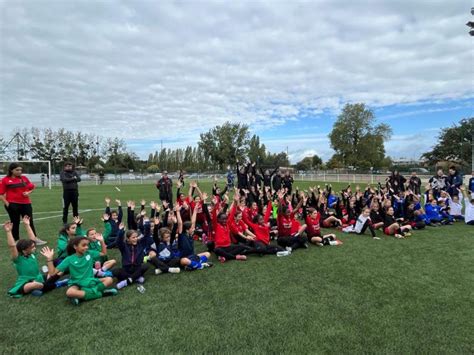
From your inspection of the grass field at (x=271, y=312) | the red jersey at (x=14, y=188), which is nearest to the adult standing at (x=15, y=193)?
the red jersey at (x=14, y=188)

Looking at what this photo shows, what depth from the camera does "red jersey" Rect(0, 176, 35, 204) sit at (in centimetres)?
694

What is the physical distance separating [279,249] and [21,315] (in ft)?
15.5

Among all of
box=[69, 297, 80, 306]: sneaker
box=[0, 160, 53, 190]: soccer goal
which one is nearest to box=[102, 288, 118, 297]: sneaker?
box=[69, 297, 80, 306]: sneaker

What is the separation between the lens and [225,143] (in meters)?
74.4

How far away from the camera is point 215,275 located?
5.46m

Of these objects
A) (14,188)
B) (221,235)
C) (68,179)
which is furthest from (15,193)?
(221,235)

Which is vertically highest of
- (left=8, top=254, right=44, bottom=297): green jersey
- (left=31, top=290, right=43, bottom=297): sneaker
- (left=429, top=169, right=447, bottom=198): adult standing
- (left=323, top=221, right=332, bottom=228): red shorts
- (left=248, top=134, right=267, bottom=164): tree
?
(left=248, top=134, right=267, bottom=164): tree

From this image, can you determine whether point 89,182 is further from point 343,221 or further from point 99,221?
point 343,221

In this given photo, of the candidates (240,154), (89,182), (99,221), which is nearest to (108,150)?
(89,182)

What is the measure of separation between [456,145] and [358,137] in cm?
1736

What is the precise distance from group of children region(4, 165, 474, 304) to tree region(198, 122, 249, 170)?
6293 centimetres

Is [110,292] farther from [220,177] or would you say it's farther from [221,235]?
[220,177]

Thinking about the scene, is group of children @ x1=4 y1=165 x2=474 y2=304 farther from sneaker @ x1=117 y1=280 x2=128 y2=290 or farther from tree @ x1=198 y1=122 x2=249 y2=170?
tree @ x1=198 y1=122 x2=249 y2=170

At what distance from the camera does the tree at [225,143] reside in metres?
74.2
